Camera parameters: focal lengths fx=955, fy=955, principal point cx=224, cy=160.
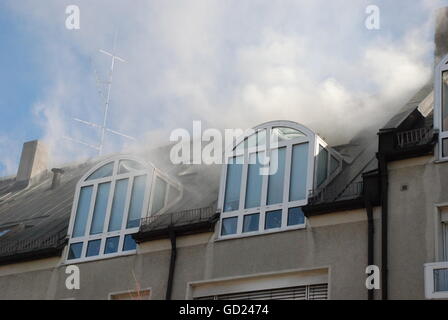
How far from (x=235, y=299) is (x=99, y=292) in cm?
375

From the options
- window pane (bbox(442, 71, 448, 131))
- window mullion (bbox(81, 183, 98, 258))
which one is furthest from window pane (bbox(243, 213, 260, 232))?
window mullion (bbox(81, 183, 98, 258))

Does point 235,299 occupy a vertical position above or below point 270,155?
below

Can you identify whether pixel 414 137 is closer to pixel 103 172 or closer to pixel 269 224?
pixel 269 224

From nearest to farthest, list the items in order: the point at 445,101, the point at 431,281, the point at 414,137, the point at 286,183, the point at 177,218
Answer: the point at 431,281 < the point at 445,101 < the point at 414,137 < the point at 286,183 < the point at 177,218

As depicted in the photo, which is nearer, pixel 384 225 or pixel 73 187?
pixel 384 225

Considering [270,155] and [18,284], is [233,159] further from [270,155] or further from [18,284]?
[18,284]

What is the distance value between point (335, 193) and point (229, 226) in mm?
2505

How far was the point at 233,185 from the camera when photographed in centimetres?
2189

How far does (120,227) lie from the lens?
76.1 feet

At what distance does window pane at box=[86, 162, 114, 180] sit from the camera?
2442 cm

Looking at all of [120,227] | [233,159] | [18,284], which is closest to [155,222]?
[120,227]

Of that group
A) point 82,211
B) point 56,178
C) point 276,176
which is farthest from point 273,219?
point 56,178

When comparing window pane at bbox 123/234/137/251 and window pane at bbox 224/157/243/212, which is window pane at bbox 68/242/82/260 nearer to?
window pane at bbox 123/234/137/251
